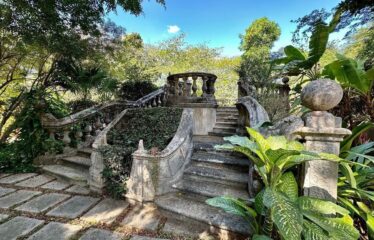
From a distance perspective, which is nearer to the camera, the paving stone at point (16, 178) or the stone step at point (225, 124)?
the paving stone at point (16, 178)

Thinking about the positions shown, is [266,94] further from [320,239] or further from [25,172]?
[25,172]

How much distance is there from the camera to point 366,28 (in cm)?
775

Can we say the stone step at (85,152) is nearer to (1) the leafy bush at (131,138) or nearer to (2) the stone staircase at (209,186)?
(1) the leafy bush at (131,138)

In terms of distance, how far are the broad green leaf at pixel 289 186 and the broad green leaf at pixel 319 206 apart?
8cm

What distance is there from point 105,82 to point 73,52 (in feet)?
3.80

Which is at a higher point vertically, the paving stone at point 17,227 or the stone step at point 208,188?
the stone step at point 208,188

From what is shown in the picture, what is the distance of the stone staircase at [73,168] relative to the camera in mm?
4262

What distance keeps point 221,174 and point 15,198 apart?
359 cm

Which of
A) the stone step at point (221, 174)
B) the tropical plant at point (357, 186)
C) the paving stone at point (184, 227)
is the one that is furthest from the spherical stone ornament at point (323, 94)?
the paving stone at point (184, 227)

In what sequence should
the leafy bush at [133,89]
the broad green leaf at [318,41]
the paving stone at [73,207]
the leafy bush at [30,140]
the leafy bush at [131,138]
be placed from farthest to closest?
the leafy bush at [133,89]
the leafy bush at [30,140]
the leafy bush at [131,138]
the paving stone at [73,207]
the broad green leaf at [318,41]

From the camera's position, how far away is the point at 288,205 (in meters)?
1.51

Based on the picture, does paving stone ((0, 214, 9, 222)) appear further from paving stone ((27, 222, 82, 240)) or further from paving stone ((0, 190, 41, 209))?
paving stone ((27, 222, 82, 240))

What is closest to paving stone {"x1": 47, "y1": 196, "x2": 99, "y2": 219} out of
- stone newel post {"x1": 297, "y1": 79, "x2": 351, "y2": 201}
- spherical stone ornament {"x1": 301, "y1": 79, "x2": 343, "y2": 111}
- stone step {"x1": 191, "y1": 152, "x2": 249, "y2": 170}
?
stone step {"x1": 191, "y1": 152, "x2": 249, "y2": 170}

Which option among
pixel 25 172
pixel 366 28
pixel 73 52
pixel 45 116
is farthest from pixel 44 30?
pixel 366 28
